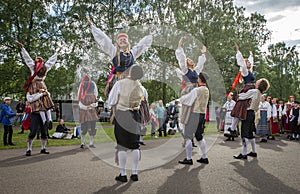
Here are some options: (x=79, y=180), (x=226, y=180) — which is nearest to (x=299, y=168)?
(x=226, y=180)

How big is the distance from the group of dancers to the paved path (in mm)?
383

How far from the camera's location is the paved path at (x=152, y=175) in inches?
163

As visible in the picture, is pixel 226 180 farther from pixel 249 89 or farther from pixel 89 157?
pixel 89 157

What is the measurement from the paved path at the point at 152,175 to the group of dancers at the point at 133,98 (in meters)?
0.38

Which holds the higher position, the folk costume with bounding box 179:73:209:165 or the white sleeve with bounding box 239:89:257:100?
the white sleeve with bounding box 239:89:257:100

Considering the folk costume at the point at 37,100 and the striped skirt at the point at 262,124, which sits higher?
the folk costume at the point at 37,100

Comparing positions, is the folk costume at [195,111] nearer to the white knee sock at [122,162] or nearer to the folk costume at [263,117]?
the white knee sock at [122,162]

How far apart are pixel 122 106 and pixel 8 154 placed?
429cm

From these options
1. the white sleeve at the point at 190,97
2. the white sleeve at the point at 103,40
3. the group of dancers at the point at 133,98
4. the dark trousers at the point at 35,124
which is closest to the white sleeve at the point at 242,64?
the group of dancers at the point at 133,98

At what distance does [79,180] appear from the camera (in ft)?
15.0

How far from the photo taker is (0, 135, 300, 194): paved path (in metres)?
4.14

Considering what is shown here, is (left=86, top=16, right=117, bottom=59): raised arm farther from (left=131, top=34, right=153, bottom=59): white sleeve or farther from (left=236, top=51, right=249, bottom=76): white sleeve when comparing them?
(left=236, top=51, right=249, bottom=76): white sleeve

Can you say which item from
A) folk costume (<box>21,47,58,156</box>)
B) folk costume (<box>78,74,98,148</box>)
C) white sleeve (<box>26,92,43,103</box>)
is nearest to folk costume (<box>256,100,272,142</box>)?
folk costume (<box>78,74,98,148</box>)

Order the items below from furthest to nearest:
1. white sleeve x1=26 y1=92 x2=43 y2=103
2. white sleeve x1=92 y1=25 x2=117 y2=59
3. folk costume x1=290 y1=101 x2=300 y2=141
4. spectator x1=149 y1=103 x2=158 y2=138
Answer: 1. spectator x1=149 y1=103 x2=158 y2=138
2. folk costume x1=290 y1=101 x2=300 y2=141
3. white sleeve x1=26 y1=92 x2=43 y2=103
4. white sleeve x1=92 y1=25 x2=117 y2=59
